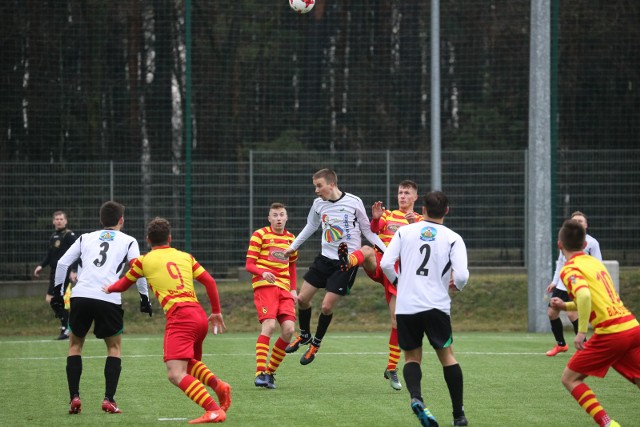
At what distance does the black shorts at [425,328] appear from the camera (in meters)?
7.67

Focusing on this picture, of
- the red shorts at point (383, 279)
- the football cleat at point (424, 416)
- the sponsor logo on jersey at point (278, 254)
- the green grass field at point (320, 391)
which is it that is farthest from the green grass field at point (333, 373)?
the sponsor logo on jersey at point (278, 254)

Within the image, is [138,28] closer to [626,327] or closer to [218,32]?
[218,32]

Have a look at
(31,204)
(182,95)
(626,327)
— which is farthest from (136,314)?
(626,327)

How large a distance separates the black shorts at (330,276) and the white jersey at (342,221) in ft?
0.89

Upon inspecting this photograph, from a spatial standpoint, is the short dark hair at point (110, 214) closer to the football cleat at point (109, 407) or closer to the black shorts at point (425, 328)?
the football cleat at point (109, 407)

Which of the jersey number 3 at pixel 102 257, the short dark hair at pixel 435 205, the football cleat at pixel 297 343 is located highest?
the short dark hair at pixel 435 205

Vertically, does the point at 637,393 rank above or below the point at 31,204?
below

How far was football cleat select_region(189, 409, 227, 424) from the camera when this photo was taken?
7.98 meters

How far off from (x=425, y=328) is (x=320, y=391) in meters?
2.65

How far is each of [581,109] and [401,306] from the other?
15.5 meters

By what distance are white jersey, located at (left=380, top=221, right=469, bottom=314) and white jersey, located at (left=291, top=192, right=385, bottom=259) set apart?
9.50 feet

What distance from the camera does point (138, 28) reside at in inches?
895

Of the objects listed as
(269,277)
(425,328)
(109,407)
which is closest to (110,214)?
(109,407)

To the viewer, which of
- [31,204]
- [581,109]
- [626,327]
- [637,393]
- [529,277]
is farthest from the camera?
[581,109]
